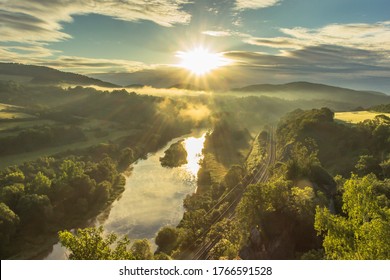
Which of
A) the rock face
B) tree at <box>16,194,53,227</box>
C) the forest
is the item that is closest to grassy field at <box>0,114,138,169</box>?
the forest

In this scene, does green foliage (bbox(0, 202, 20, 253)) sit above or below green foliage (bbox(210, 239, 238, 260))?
above

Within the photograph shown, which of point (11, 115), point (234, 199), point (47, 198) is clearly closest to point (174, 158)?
point (234, 199)

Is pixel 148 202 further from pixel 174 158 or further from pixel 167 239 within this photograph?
pixel 174 158

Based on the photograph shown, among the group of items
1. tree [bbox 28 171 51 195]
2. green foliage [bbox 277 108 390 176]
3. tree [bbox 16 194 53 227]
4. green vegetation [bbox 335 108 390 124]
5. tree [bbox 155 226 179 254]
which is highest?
green vegetation [bbox 335 108 390 124]

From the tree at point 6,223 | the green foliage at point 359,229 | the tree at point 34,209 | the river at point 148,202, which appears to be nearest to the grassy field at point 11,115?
the river at point 148,202

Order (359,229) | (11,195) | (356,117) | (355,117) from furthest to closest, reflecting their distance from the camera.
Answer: (355,117), (356,117), (11,195), (359,229)

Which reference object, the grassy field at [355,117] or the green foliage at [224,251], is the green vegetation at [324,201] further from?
the grassy field at [355,117]

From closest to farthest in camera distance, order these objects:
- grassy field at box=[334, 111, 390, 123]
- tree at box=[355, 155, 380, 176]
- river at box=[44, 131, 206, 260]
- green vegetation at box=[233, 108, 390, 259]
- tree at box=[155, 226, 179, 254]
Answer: green vegetation at box=[233, 108, 390, 259] < tree at box=[155, 226, 179, 254] < river at box=[44, 131, 206, 260] < tree at box=[355, 155, 380, 176] < grassy field at box=[334, 111, 390, 123]

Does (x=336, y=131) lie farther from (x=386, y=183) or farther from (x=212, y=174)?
(x=386, y=183)

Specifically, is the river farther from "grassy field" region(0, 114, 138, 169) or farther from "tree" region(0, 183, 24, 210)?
"grassy field" region(0, 114, 138, 169)
